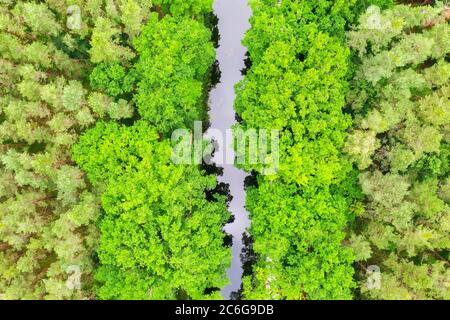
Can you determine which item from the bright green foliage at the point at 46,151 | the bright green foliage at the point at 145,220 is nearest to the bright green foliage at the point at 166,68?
the bright green foliage at the point at 145,220

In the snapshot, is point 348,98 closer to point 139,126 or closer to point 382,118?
point 382,118

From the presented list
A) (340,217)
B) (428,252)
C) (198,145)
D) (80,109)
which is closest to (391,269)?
(428,252)

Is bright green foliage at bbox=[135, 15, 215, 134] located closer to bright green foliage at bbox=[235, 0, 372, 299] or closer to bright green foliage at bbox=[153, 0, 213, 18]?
bright green foliage at bbox=[153, 0, 213, 18]

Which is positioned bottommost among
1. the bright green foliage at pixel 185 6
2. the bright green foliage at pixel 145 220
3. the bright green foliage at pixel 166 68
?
the bright green foliage at pixel 145 220

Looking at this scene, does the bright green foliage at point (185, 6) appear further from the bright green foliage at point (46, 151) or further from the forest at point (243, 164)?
the bright green foliage at point (46, 151)
